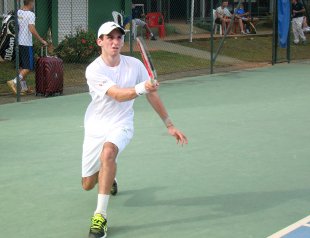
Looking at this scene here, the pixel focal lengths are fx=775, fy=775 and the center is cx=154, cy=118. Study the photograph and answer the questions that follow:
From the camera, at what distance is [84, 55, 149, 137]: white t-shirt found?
21.2ft

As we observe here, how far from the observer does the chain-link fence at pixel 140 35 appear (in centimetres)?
1512

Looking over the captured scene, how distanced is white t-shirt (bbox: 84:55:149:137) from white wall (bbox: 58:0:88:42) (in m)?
17.0

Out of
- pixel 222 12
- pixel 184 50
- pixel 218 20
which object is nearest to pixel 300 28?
pixel 222 12

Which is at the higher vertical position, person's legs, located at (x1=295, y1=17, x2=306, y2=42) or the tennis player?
the tennis player

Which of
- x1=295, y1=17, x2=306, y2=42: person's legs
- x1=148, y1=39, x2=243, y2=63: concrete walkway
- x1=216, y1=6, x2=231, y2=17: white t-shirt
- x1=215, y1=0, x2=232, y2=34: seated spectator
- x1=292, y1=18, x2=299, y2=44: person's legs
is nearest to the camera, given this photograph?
x1=148, y1=39, x2=243, y2=63: concrete walkway

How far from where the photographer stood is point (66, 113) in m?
12.6

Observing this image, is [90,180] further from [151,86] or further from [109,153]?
[151,86]

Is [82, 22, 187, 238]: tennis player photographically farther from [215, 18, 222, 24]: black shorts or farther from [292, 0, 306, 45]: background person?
[215, 18, 222, 24]: black shorts

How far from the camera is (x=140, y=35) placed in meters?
25.0

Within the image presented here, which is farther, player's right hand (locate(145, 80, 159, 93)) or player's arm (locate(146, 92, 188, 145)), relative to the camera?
player's arm (locate(146, 92, 188, 145))

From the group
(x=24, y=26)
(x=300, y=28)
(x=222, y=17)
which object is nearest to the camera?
(x=24, y=26)

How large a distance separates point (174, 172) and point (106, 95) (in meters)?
2.18

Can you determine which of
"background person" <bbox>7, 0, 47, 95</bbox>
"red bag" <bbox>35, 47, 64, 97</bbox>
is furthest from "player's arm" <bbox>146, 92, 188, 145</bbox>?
"background person" <bbox>7, 0, 47, 95</bbox>

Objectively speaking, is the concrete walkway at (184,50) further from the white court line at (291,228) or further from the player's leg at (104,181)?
the player's leg at (104,181)
